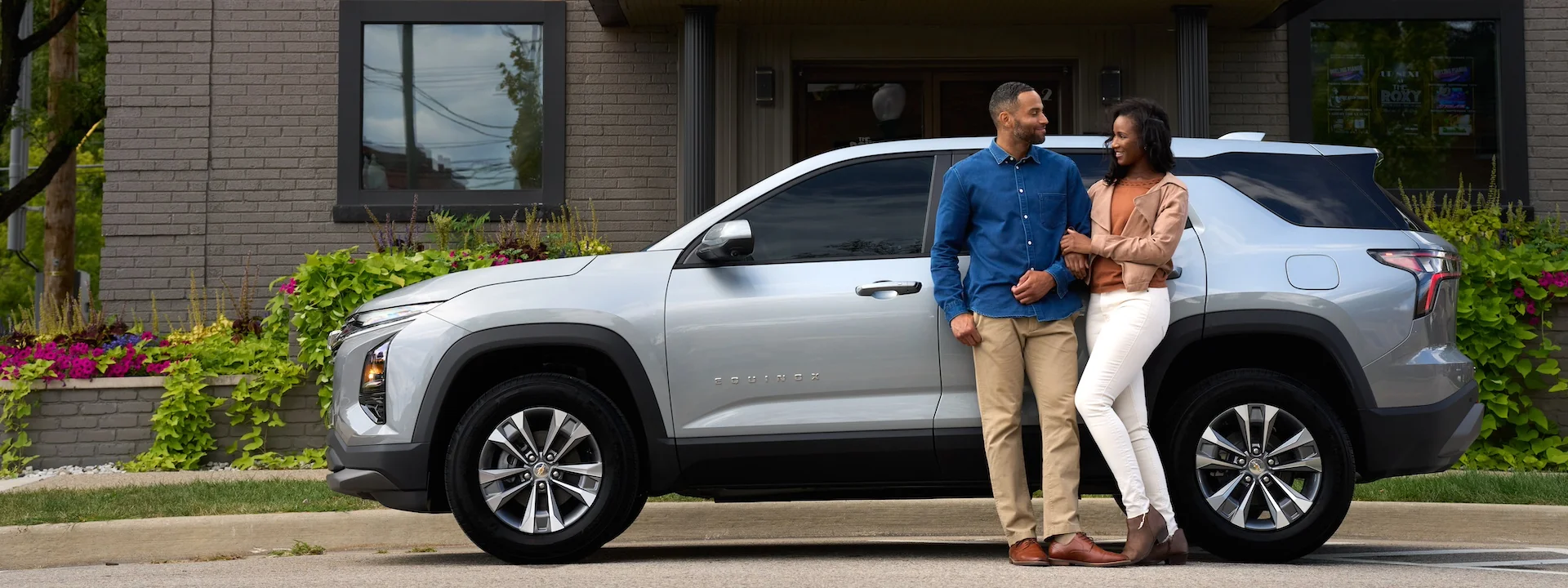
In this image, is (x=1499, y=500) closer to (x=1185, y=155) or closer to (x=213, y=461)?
(x=1185, y=155)

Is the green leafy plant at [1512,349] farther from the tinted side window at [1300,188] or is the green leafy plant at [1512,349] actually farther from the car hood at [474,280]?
the car hood at [474,280]

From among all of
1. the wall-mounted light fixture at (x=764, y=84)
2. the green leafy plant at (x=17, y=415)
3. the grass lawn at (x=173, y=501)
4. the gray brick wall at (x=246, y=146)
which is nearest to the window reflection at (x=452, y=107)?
the gray brick wall at (x=246, y=146)

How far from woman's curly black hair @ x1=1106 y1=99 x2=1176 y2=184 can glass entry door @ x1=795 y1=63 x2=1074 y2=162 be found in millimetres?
6406

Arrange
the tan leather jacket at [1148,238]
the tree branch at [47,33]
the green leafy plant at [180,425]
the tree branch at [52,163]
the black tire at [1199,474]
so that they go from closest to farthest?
the tan leather jacket at [1148,238], the black tire at [1199,474], the green leafy plant at [180,425], the tree branch at [47,33], the tree branch at [52,163]

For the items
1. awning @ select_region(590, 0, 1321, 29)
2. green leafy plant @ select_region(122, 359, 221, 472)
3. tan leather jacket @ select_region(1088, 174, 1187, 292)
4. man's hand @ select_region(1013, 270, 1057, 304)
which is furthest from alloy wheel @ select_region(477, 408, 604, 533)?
awning @ select_region(590, 0, 1321, 29)

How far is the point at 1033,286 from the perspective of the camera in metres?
5.32

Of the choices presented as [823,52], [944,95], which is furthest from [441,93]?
[944,95]

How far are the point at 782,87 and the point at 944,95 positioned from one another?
4.45ft

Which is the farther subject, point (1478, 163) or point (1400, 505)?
point (1478, 163)

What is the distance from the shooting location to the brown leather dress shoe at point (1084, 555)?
17.6ft

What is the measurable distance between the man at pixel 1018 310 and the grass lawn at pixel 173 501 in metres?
3.57

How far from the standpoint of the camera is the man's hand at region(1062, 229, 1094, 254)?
5.39m

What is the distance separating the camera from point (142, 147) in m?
11.6

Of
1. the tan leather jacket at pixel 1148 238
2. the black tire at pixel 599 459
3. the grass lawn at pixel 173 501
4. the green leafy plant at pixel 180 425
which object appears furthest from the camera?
the green leafy plant at pixel 180 425
